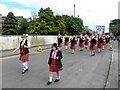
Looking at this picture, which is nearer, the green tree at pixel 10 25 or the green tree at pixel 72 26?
the green tree at pixel 10 25

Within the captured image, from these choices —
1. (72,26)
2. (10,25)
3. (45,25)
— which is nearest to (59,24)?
(45,25)

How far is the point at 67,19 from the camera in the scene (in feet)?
246

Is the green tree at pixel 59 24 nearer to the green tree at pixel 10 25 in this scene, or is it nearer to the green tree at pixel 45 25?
the green tree at pixel 45 25

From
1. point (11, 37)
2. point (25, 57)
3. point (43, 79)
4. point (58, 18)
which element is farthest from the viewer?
point (58, 18)

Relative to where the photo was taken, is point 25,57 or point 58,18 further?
point 58,18

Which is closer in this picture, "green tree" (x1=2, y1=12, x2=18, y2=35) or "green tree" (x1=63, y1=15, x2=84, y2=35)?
"green tree" (x1=2, y1=12, x2=18, y2=35)

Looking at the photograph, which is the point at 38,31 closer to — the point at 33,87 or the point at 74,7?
the point at 74,7

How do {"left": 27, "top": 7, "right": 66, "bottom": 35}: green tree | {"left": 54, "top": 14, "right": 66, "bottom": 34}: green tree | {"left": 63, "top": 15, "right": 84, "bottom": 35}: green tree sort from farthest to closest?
{"left": 63, "top": 15, "right": 84, "bottom": 35}: green tree → {"left": 54, "top": 14, "right": 66, "bottom": 34}: green tree → {"left": 27, "top": 7, "right": 66, "bottom": 35}: green tree

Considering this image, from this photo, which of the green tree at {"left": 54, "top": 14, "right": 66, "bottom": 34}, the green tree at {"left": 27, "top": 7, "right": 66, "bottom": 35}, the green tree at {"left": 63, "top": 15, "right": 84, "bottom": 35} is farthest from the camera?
the green tree at {"left": 63, "top": 15, "right": 84, "bottom": 35}

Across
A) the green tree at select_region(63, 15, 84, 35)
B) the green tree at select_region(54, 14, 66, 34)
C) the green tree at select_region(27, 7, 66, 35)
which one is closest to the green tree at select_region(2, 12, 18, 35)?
the green tree at select_region(27, 7, 66, 35)

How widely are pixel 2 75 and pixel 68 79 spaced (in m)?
2.65

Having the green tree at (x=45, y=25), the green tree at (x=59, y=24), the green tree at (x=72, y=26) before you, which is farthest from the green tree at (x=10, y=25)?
the green tree at (x=72, y=26)

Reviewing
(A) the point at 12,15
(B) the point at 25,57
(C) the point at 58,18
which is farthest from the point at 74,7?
(B) the point at 25,57

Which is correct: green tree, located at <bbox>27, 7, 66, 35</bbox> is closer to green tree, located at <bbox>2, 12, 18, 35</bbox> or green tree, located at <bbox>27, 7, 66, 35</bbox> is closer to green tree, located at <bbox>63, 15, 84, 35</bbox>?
green tree, located at <bbox>2, 12, 18, 35</bbox>
